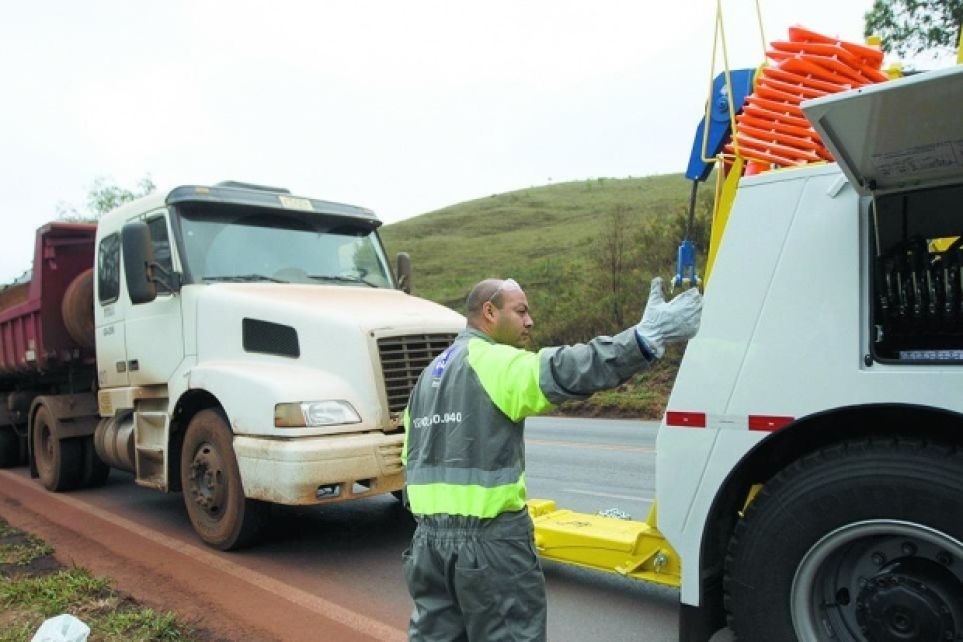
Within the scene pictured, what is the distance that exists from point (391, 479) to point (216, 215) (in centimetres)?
269

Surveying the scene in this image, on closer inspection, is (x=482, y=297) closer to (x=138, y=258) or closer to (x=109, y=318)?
(x=138, y=258)

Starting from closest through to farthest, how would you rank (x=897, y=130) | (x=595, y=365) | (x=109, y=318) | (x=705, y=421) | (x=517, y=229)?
(x=595, y=365), (x=897, y=130), (x=705, y=421), (x=109, y=318), (x=517, y=229)

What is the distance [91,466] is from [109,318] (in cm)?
206

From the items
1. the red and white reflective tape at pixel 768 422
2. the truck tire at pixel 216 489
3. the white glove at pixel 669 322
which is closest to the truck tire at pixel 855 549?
the red and white reflective tape at pixel 768 422

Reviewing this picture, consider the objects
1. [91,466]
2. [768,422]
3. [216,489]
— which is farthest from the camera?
[91,466]

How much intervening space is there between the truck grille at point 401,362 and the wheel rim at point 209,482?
1.34 meters

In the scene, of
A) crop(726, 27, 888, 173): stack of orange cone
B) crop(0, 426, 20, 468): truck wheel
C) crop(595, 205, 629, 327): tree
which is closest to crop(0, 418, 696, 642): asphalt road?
crop(0, 426, 20, 468): truck wheel

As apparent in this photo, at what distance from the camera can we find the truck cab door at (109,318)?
734 cm

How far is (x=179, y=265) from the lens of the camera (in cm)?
647

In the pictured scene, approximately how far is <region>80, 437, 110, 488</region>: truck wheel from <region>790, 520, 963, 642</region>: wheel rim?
772 cm

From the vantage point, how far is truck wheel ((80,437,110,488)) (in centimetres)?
869

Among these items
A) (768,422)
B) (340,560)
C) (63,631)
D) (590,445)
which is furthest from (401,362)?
(590,445)

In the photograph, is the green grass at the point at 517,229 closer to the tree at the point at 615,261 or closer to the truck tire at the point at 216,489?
the tree at the point at 615,261

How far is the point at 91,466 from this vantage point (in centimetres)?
870
